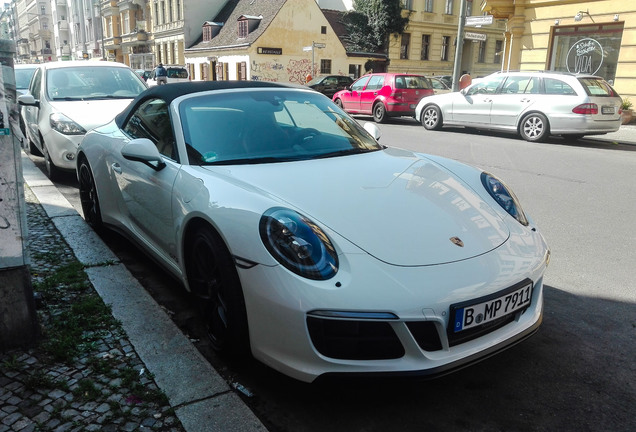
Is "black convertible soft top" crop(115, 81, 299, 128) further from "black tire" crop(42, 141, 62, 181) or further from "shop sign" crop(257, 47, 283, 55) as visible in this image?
"shop sign" crop(257, 47, 283, 55)

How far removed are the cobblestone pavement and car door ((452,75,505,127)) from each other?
11517mm

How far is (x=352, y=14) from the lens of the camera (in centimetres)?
4175

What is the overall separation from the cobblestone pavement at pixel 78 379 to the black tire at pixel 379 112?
14.1 meters

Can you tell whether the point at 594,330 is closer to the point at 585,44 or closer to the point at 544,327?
the point at 544,327

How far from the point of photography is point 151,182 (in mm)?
3395

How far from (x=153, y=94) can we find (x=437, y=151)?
24.0 ft

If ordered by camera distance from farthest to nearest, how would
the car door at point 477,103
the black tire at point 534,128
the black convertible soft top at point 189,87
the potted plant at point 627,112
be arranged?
1. the potted plant at point 627,112
2. the car door at point 477,103
3. the black tire at point 534,128
4. the black convertible soft top at point 189,87

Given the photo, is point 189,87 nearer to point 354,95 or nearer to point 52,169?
point 52,169

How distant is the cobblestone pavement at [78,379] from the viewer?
2250 millimetres

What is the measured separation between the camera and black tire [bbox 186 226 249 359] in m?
2.47

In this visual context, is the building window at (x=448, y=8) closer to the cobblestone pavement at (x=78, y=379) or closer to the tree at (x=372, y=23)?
the tree at (x=372, y=23)

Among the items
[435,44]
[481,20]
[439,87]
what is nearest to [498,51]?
[435,44]

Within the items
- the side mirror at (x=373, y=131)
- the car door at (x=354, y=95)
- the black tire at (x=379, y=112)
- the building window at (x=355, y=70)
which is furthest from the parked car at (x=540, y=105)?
the building window at (x=355, y=70)

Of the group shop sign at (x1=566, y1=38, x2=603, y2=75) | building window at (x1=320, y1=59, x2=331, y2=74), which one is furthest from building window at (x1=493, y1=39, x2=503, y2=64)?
shop sign at (x1=566, y1=38, x2=603, y2=75)
